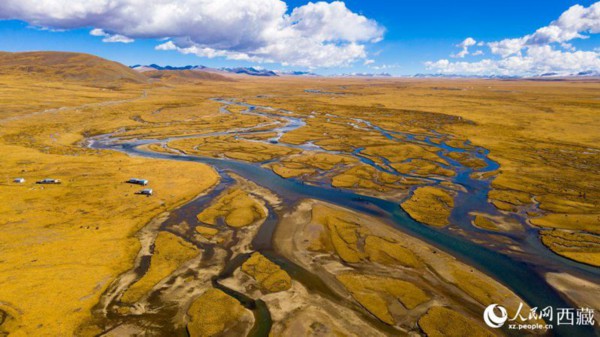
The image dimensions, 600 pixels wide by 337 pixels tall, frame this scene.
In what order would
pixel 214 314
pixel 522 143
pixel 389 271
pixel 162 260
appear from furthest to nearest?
1. pixel 522 143
2. pixel 162 260
3. pixel 389 271
4. pixel 214 314

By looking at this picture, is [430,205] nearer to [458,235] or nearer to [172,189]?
[458,235]

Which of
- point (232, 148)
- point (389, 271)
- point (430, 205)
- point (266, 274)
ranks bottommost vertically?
point (266, 274)

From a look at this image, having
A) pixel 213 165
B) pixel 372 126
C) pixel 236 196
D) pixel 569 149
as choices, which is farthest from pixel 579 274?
pixel 372 126

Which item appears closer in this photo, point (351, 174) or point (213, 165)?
point (351, 174)

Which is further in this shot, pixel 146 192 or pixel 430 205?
pixel 146 192

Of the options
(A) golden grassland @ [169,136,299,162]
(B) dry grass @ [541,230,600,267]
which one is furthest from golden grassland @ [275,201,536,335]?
(A) golden grassland @ [169,136,299,162]

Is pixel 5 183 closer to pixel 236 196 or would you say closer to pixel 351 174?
pixel 236 196

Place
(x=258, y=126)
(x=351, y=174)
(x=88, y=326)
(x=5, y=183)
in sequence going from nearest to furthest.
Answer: (x=88, y=326), (x=5, y=183), (x=351, y=174), (x=258, y=126)

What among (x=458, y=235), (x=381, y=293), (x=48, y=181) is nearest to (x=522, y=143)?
(x=458, y=235)
